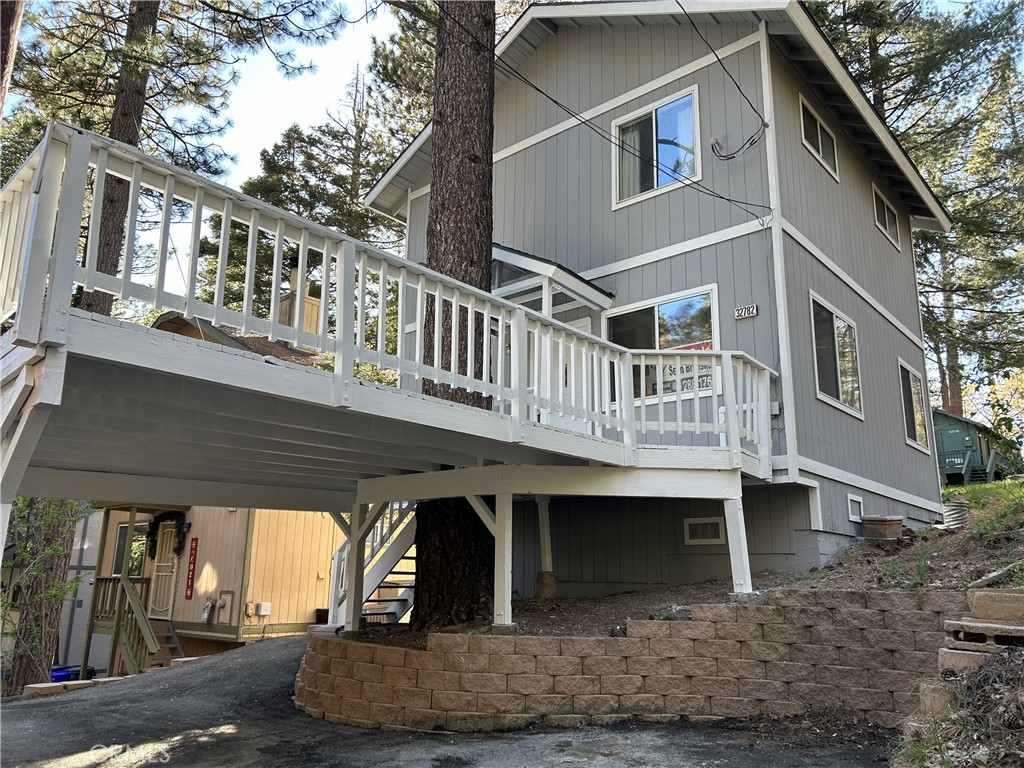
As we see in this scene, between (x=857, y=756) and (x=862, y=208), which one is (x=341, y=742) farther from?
(x=862, y=208)

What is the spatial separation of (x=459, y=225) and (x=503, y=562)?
9.94ft

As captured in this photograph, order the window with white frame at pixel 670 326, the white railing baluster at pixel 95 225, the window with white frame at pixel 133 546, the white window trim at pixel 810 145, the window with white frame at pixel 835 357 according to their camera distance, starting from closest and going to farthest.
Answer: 1. the white railing baluster at pixel 95 225
2. the window with white frame at pixel 670 326
3. the window with white frame at pixel 835 357
4. the white window trim at pixel 810 145
5. the window with white frame at pixel 133 546

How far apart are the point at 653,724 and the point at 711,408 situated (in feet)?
11.8

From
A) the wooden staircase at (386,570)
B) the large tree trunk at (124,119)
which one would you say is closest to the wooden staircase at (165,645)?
the wooden staircase at (386,570)

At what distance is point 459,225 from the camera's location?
6.90m

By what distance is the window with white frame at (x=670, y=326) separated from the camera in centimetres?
830

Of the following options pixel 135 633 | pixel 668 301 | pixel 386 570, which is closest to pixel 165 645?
pixel 135 633

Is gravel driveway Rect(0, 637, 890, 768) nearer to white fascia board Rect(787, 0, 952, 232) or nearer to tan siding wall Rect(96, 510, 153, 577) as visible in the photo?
white fascia board Rect(787, 0, 952, 232)

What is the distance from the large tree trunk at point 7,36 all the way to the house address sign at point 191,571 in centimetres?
1149

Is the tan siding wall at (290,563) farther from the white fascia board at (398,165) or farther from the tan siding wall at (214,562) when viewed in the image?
the white fascia board at (398,165)

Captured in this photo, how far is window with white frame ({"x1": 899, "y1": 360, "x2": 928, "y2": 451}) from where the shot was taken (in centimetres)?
1103

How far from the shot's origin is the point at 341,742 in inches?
208

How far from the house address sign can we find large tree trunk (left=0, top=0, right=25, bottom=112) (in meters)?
11.5

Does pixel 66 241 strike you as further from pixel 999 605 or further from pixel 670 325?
pixel 670 325
